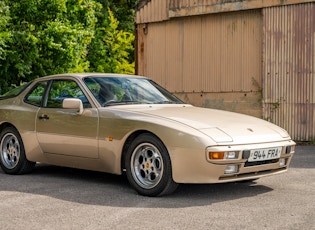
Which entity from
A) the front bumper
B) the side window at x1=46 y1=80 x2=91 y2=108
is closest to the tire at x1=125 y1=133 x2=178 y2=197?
the front bumper

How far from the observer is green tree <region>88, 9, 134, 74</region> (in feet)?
87.0

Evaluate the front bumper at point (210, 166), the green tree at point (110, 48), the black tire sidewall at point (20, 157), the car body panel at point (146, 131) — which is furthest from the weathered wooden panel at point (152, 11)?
the front bumper at point (210, 166)

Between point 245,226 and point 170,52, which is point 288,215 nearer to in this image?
point 245,226

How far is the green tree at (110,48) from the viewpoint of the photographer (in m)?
26.5

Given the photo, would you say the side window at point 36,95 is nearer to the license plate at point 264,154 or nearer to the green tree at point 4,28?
the license plate at point 264,154

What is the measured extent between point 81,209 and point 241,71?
31.8 feet

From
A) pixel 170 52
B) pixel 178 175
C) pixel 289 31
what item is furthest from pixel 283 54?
pixel 178 175

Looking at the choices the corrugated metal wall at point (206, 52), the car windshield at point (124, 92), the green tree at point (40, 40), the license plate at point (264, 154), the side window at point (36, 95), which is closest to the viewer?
the license plate at point (264, 154)

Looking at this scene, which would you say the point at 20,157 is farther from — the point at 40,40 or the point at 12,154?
the point at 40,40

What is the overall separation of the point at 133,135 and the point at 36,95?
2.12 metres

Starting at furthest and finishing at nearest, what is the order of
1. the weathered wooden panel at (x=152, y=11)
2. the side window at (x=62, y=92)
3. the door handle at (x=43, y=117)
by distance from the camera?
the weathered wooden panel at (x=152, y=11), the door handle at (x=43, y=117), the side window at (x=62, y=92)

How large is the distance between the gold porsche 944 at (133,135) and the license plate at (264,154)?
12 mm

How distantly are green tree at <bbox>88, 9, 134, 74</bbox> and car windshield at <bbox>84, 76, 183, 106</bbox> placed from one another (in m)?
18.7

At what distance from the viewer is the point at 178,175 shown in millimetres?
6047
